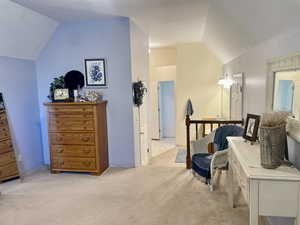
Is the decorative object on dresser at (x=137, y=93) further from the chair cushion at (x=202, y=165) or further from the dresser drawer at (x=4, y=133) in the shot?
the dresser drawer at (x=4, y=133)

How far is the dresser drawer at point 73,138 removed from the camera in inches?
151

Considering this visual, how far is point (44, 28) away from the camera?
396cm

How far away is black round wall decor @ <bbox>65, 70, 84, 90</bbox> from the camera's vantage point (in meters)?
4.17

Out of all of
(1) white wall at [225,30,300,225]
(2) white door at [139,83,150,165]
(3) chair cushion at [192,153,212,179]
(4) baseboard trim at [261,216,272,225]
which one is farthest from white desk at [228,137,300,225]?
(2) white door at [139,83,150,165]

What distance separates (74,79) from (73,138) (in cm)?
110

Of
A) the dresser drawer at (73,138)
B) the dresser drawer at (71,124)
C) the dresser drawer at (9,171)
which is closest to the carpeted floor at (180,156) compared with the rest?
the dresser drawer at (73,138)

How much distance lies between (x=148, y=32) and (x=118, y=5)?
177cm

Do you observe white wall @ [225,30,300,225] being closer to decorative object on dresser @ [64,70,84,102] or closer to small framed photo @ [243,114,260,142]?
small framed photo @ [243,114,260,142]

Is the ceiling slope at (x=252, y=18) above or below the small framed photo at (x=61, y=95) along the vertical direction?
above

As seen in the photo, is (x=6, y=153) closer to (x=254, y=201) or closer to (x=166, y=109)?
(x=254, y=201)

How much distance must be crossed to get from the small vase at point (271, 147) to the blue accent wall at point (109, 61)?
2695 mm

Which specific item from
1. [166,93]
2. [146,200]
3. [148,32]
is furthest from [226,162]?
[166,93]

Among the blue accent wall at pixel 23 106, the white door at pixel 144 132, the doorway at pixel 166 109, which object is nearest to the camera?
the blue accent wall at pixel 23 106

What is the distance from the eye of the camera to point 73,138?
389 cm
